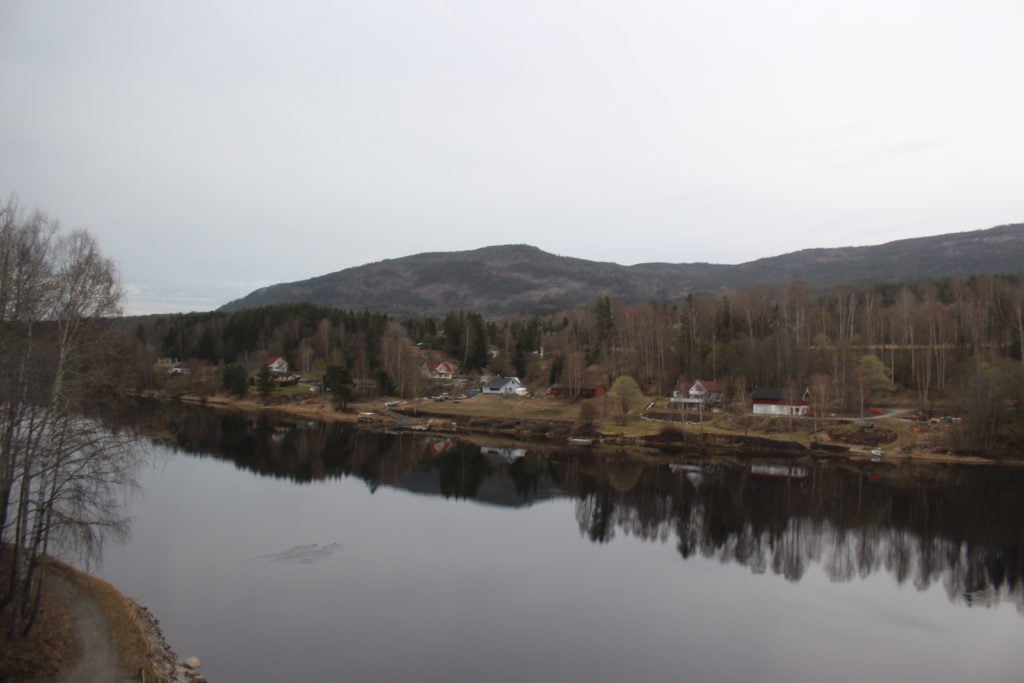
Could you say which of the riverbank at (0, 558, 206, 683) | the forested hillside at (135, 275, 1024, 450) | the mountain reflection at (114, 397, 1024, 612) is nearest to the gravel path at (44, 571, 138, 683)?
the riverbank at (0, 558, 206, 683)

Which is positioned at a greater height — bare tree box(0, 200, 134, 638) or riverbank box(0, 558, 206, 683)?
bare tree box(0, 200, 134, 638)

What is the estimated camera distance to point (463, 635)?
687 inches

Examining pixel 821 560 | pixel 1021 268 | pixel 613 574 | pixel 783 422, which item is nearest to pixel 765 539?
pixel 821 560

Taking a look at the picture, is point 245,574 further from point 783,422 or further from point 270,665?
point 783,422

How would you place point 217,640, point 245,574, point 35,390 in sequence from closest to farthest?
point 35,390
point 217,640
point 245,574

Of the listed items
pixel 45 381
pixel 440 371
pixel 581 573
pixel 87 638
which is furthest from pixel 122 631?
pixel 440 371

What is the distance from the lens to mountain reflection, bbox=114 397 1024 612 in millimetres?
24500

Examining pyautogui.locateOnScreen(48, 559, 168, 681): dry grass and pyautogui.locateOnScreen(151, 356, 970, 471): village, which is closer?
pyautogui.locateOnScreen(48, 559, 168, 681): dry grass

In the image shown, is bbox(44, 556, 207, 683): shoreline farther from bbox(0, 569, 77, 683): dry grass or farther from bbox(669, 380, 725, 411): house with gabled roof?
bbox(669, 380, 725, 411): house with gabled roof

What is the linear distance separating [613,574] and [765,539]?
26.4ft

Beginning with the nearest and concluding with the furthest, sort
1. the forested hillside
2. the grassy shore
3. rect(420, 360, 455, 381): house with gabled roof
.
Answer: the grassy shore
the forested hillside
rect(420, 360, 455, 381): house with gabled roof

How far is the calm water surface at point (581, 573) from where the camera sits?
16.4 meters

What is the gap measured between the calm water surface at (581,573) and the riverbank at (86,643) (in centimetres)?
162

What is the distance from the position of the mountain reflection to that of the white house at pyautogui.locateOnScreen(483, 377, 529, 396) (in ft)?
54.3
